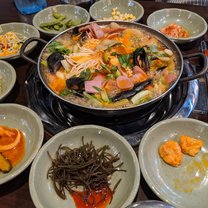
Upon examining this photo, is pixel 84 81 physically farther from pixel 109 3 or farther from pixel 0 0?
pixel 0 0

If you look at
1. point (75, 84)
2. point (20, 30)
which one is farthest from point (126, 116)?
point (20, 30)

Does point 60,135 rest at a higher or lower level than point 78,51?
lower

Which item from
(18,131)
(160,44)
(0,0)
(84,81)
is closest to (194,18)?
(160,44)

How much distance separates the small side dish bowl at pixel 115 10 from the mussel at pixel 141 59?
1.11 m

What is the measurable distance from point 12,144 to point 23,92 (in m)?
0.64

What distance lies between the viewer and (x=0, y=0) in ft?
11.9

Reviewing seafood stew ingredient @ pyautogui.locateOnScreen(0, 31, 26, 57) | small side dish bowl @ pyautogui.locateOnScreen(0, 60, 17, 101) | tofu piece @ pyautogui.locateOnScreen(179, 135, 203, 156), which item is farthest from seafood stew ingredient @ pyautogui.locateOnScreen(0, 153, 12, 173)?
seafood stew ingredient @ pyautogui.locateOnScreen(0, 31, 26, 57)

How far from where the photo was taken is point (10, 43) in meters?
2.87

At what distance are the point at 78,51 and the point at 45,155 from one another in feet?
3.49

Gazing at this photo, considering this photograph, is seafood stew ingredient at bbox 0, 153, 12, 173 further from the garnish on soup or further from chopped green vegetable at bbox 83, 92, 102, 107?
chopped green vegetable at bbox 83, 92, 102, 107

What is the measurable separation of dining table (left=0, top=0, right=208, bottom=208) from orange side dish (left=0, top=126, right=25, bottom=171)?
13 cm

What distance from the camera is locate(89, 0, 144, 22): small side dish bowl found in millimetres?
3232

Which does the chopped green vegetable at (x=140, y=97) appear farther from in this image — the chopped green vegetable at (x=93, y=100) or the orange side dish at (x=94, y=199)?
the orange side dish at (x=94, y=199)

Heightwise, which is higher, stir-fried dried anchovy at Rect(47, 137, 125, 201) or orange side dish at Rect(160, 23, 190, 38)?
orange side dish at Rect(160, 23, 190, 38)
